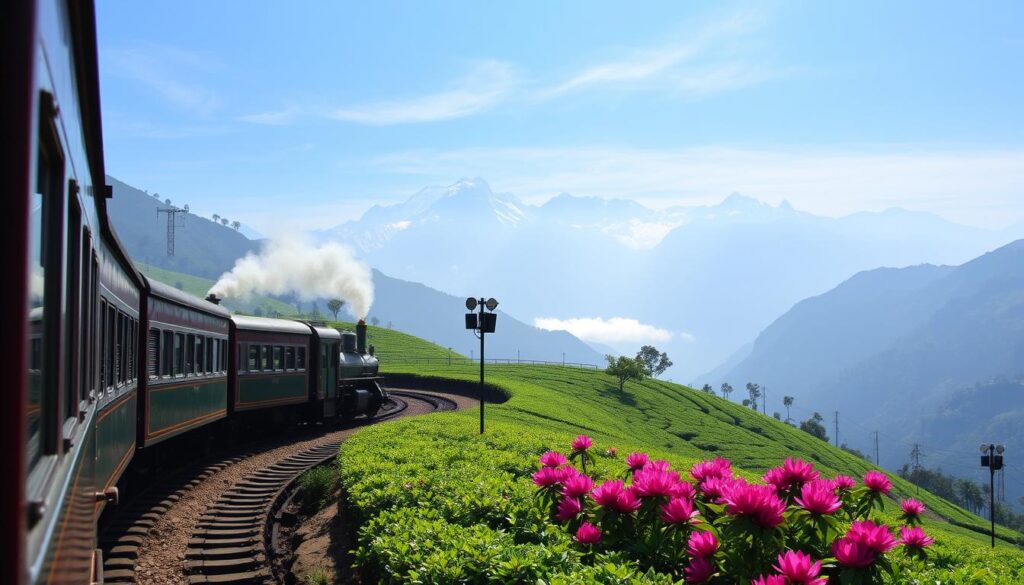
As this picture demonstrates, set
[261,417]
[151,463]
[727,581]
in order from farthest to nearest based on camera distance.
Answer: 1. [261,417]
2. [151,463]
3. [727,581]

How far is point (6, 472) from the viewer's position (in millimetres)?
1954

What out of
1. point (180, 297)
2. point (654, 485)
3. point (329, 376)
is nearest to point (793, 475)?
point (654, 485)

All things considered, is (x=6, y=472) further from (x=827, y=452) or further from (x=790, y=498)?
(x=827, y=452)

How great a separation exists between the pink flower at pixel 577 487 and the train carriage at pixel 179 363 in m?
7.60

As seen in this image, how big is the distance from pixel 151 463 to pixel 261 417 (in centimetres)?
798

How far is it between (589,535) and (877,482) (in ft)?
7.95

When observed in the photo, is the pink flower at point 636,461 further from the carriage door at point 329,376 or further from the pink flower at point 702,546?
the carriage door at point 329,376

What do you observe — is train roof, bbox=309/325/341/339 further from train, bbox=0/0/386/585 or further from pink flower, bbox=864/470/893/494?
pink flower, bbox=864/470/893/494

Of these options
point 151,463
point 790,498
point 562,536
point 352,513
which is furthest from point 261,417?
point 790,498

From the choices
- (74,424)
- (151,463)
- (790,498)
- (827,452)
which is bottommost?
(827,452)

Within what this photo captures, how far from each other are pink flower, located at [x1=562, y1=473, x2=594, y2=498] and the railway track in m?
4.64

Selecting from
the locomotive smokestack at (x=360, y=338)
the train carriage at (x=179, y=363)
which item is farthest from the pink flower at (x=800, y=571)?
the locomotive smokestack at (x=360, y=338)

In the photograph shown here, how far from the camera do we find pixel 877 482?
6.93 metres

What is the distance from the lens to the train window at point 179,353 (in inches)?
568
